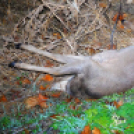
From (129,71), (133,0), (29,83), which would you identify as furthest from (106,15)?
(29,83)

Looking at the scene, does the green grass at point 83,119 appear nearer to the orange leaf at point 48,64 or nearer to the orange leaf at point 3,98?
the orange leaf at point 3,98

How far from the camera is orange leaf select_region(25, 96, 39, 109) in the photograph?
1974 millimetres

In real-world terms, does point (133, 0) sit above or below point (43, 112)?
above

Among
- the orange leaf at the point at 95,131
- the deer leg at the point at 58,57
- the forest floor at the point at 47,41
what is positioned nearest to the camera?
the orange leaf at the point at 95,131

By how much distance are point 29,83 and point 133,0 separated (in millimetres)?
1476

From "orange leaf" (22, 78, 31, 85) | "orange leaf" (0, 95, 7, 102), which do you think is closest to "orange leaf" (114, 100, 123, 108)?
"orange leaf" (22, 78, 31, 85)

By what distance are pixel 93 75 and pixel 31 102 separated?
2.42ft

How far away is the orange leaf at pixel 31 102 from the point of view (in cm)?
197

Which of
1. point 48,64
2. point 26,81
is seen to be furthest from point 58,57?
point 26,81

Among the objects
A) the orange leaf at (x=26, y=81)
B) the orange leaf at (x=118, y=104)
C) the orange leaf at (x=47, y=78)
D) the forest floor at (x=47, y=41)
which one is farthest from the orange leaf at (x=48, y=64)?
the orange leaf at (x=118, y=104)

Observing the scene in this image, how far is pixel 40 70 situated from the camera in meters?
2.07

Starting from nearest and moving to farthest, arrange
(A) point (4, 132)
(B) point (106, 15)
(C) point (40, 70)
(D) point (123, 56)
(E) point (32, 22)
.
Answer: (A) point (4, 132), (E) point (32, 22), (C) point (40, 70), (B) point (106, 15), (D) point (123, 56)

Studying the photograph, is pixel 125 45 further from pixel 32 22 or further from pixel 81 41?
pixel 32 22

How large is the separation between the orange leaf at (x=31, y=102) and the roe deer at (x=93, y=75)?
0.79 ft
